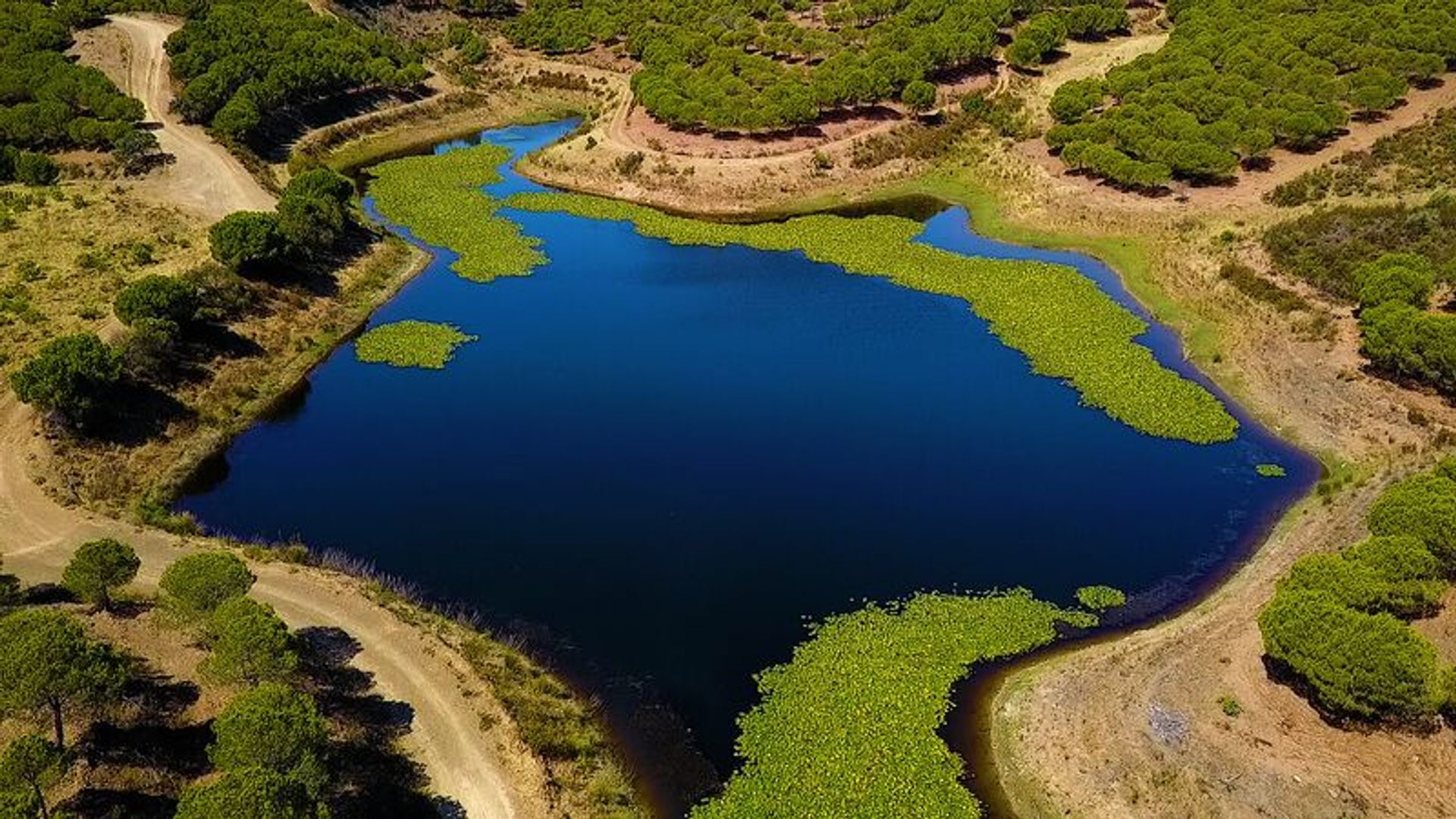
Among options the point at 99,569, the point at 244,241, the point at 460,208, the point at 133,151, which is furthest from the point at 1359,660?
the point at 133,151

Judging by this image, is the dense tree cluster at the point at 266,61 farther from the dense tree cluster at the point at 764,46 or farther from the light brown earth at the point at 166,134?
the dense tree cluster at the point at 764,46

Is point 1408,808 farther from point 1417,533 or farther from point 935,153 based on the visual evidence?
point 935,153

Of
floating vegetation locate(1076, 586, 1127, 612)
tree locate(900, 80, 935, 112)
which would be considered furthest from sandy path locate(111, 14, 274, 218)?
floating vegetation locate(1076, 586, 1127, 612)

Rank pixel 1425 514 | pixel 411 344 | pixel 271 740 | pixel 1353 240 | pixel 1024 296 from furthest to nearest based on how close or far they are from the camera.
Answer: pixel 1024 296 → pixel 1353 240 → pixel 411 344 → pixel 1425 514 → pixel 271 740

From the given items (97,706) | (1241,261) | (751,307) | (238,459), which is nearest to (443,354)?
(238,459)

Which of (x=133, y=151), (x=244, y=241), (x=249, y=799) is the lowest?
(x=249, y=799)

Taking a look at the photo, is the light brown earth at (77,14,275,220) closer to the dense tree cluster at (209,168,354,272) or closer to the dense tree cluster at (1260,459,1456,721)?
the dense tree cluster at (209,168,354,272)

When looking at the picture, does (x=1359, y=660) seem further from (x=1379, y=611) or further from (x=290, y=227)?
(x=290, y=227)

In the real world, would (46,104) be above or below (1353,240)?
above
